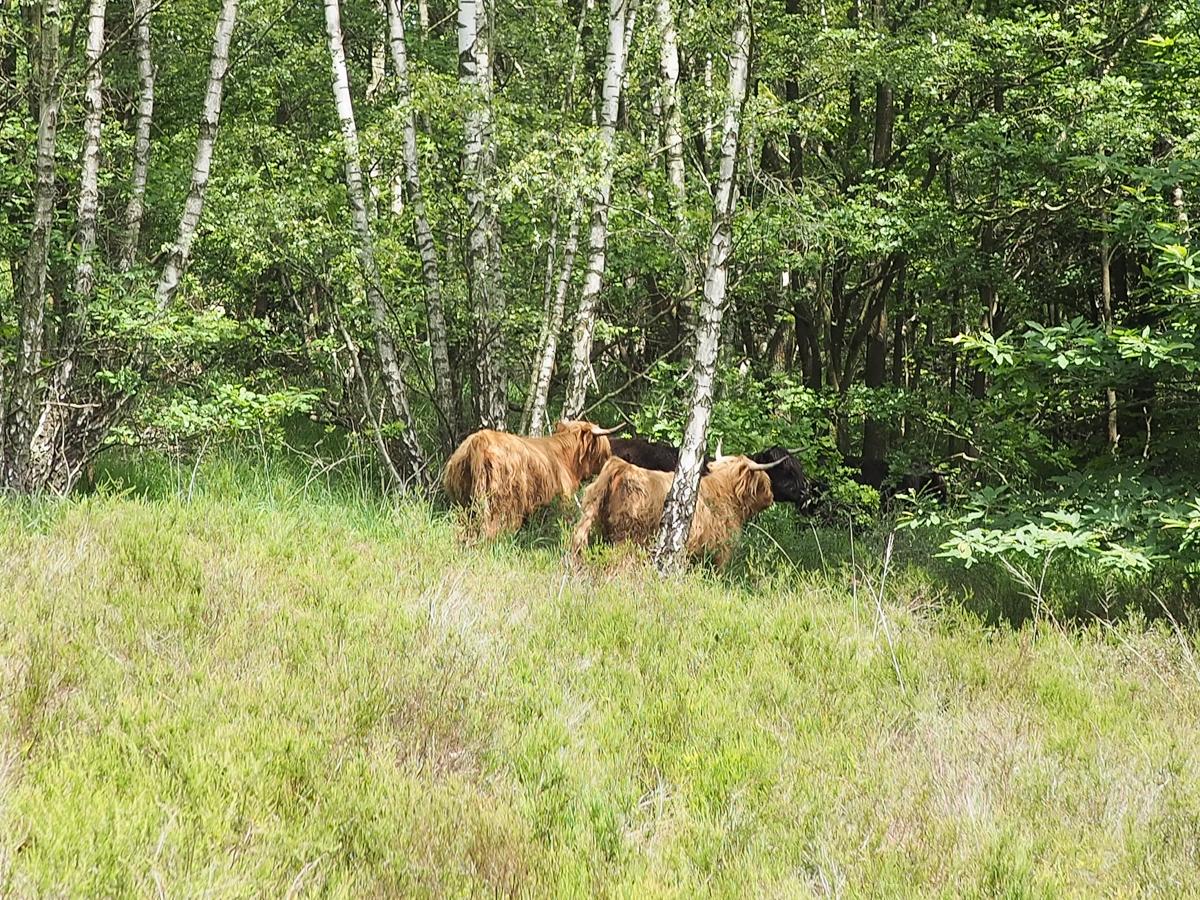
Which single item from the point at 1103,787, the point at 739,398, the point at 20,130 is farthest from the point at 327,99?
the point at 1103,787

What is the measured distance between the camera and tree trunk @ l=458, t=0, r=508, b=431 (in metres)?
9.52

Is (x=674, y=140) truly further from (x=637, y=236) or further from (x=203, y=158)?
(x=203, y=158)

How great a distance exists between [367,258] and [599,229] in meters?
2.23

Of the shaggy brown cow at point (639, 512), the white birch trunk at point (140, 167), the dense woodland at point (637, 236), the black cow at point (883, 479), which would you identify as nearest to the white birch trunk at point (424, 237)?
the dense woodland at point (637, 236)

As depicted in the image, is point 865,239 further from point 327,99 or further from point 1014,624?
point 327,99

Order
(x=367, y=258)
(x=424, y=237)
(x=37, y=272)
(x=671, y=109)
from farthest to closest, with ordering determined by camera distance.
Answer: (x=671, y=109)
(x=424, y=237)
(x=367, y=258)
(x=37, y=272)

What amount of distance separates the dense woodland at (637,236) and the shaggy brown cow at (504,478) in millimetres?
1150

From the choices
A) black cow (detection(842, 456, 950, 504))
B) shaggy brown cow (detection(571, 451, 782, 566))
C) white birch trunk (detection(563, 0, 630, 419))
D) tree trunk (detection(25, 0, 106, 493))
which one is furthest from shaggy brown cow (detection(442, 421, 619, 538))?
black cow (detection(842, 456, 950, 504))

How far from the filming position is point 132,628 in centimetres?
528

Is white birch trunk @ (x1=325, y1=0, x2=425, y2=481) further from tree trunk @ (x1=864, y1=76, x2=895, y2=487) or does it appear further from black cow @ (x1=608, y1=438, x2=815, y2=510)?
tree trunk @ (x1=864, y1=76, x2=895, y2=487)

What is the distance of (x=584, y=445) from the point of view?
31.5 ft

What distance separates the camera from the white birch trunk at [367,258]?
9.41 m

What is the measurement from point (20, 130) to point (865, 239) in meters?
7.45

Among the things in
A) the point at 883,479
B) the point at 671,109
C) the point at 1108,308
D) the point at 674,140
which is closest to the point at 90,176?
the point at 674,140
